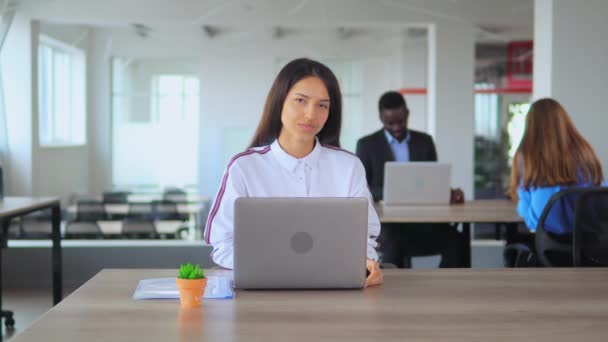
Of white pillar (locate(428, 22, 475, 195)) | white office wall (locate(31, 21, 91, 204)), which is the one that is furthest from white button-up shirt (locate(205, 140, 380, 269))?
white office wall (locate(31, 21, 91, 204))

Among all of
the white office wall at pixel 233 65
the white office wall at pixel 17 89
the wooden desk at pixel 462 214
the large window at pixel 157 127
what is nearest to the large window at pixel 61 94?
the white office wall at pixel 233 65

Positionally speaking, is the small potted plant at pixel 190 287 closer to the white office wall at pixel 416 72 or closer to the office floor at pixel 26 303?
the office floor at pixel 26 303

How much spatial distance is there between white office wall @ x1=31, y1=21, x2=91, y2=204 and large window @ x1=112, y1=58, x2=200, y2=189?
3.01 feet

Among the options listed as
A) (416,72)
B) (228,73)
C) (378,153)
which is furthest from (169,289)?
(228,73)

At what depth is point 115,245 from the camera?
21.1 feet

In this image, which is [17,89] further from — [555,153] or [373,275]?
[373,275]

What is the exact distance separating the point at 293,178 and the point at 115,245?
4.15 meters

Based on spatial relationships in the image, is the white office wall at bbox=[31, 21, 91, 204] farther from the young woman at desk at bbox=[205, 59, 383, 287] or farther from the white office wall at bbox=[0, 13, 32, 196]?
the young woman at desk at bbox=[205, 59, 383, 287]

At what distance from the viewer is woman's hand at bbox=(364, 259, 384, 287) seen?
7.29 feet

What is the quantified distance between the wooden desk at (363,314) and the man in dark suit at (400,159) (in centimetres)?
255

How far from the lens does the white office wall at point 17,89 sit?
31.2ft

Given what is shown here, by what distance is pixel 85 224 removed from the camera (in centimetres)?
783

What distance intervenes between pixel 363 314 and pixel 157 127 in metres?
14.0

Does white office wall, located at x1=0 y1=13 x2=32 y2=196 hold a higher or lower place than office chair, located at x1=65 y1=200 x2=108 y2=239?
higher
